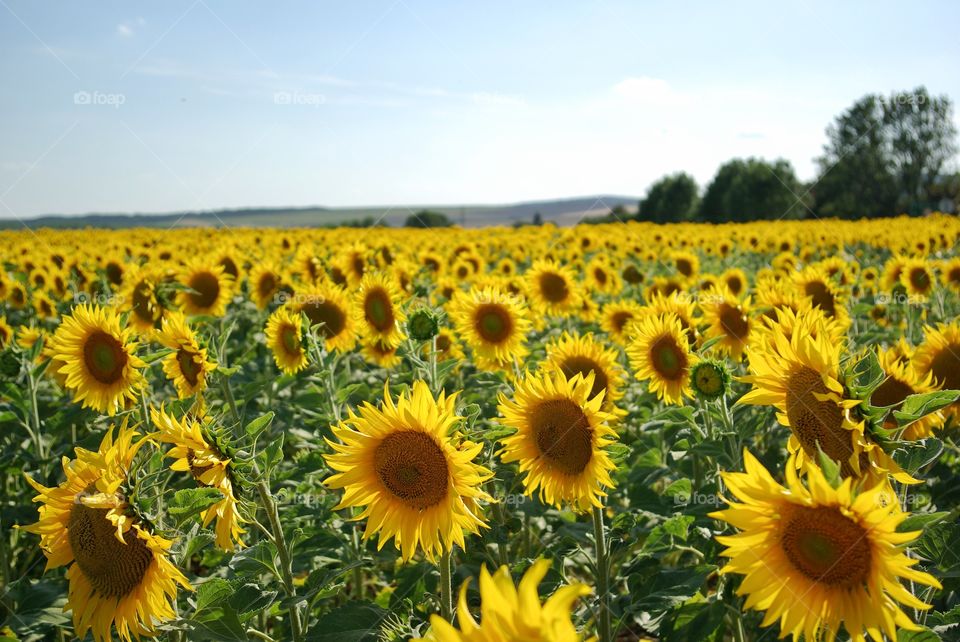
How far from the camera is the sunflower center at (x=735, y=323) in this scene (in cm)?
448

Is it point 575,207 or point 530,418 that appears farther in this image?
point 575,207

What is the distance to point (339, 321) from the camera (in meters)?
5.17

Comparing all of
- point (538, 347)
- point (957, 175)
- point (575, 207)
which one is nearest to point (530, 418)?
point (538, 347)

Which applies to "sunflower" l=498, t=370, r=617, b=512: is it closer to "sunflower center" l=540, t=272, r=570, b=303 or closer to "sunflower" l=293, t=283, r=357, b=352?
"sunflower" l=293, t=283, r=357, b=352

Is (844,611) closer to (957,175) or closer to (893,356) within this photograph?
(893,356)

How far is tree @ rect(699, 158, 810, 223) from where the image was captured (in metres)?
46.8

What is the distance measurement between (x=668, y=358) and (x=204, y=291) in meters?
4.26

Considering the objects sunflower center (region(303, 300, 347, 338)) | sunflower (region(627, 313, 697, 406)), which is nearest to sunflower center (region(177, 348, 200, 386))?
sunflower center (region(303, 300, 347, 338))

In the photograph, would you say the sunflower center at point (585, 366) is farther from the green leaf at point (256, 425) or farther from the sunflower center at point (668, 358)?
the green leaf at point (256, 425)

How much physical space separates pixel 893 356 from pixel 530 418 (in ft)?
5.56

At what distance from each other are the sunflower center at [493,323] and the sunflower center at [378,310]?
753mm

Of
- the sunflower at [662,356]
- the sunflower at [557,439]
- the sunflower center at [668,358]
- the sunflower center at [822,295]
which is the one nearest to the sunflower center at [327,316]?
the sunflower at [662,356]

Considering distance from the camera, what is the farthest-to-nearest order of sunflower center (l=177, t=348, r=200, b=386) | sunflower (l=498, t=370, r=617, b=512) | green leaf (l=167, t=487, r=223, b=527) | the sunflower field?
Result: sunflower center (l=177, t=348, r=200, b=386) → sunflower (l=498, t=370, r=617, b=512) → green leaf (l=167, t=487, r=223, b=527) → the sunflower field

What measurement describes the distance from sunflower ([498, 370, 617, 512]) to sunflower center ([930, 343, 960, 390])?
5.83 ft
